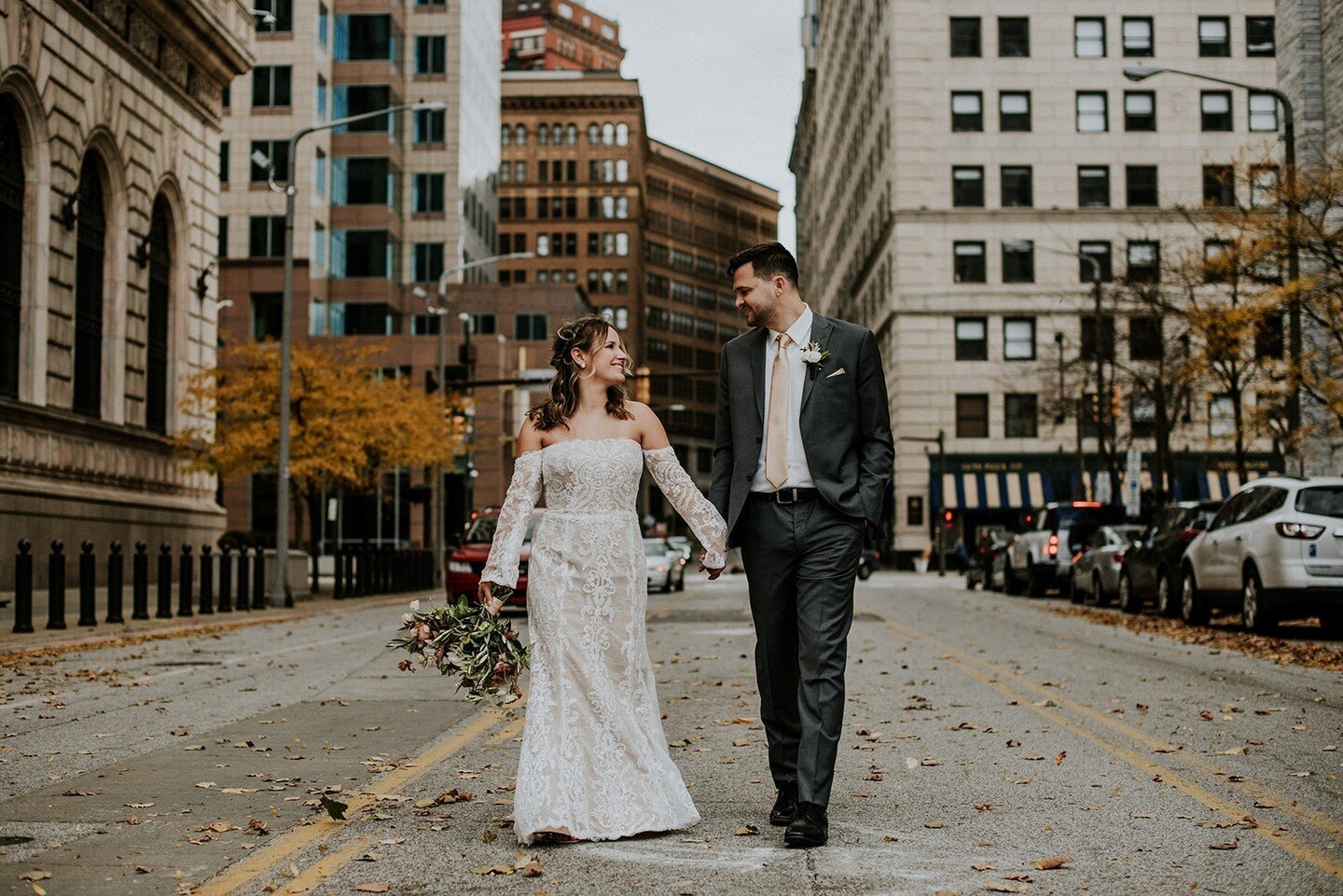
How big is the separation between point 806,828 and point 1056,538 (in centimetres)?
2969

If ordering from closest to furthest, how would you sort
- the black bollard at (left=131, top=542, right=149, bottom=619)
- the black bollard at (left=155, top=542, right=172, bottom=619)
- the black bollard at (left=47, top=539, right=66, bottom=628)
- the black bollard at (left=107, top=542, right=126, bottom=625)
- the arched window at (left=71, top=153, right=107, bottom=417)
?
1. the black bollard at (left=47, top=539, right=66, bottom=628)
2. the black bollard at (left=107, top=542, right=126, bottom=625)
3. the black bollard at (left=131, top=542, right=149, bottom=619)
4. the black bollard at (left=155, top=542, right=172, bottom=619)
5. the arched window at (left=71, top=153, right=107, bottom=417)

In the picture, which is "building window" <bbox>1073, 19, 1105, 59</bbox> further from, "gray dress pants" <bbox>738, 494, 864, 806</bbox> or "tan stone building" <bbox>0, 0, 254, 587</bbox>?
"gray dress pants" <bbox>738, 494, 864, 806</bbox>

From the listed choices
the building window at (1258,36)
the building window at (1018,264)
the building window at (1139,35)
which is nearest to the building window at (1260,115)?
the building window at (1258,36)

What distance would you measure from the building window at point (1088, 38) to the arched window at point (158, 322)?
→ 42351 millimetres

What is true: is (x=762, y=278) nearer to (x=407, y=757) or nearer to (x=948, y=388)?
(x=407, y=757)

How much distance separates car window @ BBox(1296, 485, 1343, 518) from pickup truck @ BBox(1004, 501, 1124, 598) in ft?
50.2

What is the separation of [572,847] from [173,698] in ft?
22.9

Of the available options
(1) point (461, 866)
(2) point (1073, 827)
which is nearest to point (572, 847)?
(1) point (461, 866)

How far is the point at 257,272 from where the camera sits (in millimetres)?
66875

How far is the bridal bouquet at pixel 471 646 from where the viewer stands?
21.7 feet

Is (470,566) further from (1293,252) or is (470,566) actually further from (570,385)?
(570,385)

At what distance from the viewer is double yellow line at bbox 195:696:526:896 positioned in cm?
557

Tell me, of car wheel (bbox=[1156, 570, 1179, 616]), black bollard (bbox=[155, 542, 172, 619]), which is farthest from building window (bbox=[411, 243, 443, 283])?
car wheel (bbox=[1156, 570, 1179, 616])

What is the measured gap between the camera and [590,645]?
21.0 ft
